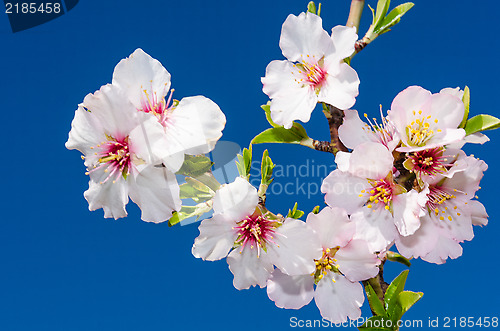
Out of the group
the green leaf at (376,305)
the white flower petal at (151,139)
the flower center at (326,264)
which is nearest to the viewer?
the white flower petal at (151,139)

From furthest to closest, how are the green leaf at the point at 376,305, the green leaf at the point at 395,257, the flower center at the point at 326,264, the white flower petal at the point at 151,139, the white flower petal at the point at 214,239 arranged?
the green leaf at the point at 395,257
the green leaf at the point at 376,305
the flower center at the point at 326,264
the white flower petal at the point at 214,239
the white flower petal at the point at 151,139

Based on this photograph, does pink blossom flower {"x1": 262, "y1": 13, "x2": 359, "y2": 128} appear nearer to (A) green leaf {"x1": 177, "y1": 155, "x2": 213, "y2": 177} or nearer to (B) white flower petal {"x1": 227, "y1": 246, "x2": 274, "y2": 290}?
(A) green leaf {"x1": 177, "y1": 155, "x2": 213, "y2": 177}

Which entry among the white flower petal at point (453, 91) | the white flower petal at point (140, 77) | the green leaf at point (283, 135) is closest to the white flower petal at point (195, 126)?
the white flower petal at point (140, 77)

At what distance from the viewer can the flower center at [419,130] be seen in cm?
159

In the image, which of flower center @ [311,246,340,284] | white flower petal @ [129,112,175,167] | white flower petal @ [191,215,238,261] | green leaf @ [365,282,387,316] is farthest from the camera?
green leaf @ [365,282,387,316]

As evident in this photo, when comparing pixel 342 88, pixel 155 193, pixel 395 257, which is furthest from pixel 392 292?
pixel 155 193

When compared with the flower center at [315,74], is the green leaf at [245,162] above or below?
below

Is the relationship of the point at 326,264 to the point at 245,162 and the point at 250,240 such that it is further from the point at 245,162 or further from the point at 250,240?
the point at 245,162

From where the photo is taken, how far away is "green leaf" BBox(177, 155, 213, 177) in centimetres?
163

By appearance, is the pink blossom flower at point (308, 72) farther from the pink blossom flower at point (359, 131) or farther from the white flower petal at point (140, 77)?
the white flower petal at point (140, 77)

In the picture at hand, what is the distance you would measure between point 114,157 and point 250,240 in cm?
51

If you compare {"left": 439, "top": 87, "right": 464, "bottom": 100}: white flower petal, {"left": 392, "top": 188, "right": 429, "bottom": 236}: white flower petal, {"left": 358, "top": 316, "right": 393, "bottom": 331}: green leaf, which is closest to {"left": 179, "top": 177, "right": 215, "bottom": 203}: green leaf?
{"left": 392, "top": 188, "right": 429, "bottom": 236}: white flower petal

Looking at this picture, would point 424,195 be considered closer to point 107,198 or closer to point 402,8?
point 402,8

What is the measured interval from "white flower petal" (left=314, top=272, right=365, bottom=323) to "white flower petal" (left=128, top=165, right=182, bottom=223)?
594mm
